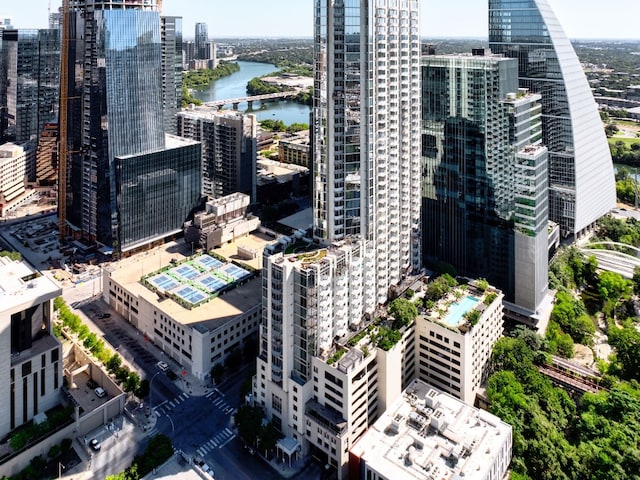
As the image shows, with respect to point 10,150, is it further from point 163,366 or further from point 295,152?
point 163,366

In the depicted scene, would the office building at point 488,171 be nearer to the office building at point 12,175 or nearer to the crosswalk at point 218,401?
the crosswalk at point 218,401

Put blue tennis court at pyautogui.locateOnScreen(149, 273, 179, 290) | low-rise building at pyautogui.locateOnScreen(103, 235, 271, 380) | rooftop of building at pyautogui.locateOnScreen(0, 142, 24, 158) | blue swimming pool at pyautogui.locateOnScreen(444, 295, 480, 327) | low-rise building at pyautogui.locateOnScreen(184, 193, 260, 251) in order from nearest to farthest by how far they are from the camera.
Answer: blue swimming pool at pyautogui.locateOnScreen(444, 295, 480, 327), low-rise building at pyautogui.locateOnScreen(103, 235, 271, 380), blue tennis court at pyautogui.locateOnScreen(149, 273, 179, 290), low-rise building at pyautogui.locateOnScreen(184, 193, 260, 251), rooftop of building at pyautogui.locateOnScreen(0, 142, 24, 158)

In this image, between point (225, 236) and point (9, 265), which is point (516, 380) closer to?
point (225, 236)

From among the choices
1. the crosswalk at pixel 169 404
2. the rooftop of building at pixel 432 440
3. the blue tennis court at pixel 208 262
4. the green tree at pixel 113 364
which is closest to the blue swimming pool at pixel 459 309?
the rooftop of building at pixel 432 440

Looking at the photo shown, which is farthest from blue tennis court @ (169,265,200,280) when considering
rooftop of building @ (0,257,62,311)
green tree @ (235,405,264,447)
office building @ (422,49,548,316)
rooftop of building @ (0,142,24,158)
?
rooftop of building @ (0,142,24,158)

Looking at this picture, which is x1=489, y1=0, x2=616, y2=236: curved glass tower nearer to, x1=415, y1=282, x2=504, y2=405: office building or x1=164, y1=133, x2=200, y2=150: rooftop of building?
x1=415, y1=282, x2=504, y2=405: office building
